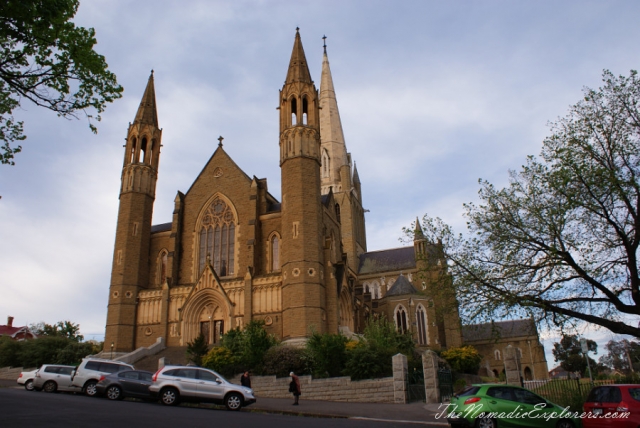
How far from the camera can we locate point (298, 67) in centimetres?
3838

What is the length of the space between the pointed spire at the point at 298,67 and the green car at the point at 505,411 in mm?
29339

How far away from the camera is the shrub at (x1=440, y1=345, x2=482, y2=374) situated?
38875mm

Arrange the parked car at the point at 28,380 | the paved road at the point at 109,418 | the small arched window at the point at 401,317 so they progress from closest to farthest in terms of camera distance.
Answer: the paved road at the point at 109,418 < the parked car at the point at 28,380 < the small arched window at the point at 401,317

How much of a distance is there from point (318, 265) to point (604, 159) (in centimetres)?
1787

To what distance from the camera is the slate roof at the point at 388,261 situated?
55525 millimetres

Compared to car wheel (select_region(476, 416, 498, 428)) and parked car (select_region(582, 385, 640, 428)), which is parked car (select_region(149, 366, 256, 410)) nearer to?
car wheel (select_region(476, 416, 498, 428))

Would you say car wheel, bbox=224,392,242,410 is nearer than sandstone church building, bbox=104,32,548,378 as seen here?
Yes

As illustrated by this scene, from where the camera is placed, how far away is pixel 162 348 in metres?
33.4

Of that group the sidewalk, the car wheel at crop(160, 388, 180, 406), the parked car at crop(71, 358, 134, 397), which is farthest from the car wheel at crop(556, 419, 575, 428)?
the parked car at crop(71, 358, 134, 397)

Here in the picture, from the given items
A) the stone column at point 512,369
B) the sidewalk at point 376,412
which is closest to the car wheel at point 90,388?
the sidewalk at point 376,412

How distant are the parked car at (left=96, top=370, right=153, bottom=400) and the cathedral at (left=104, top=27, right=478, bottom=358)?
1318 cm

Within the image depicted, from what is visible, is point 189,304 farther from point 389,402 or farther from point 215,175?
point 389,402

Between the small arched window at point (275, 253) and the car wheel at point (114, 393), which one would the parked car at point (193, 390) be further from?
the small arched window at point (275, 253)

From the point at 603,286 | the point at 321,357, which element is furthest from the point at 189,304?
the point at 603,286
